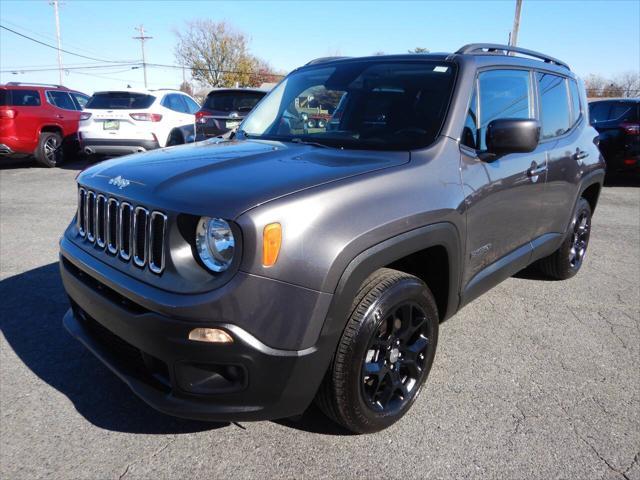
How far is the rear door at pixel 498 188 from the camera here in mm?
2869

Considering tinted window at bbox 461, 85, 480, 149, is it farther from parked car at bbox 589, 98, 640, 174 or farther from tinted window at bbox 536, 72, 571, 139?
parked car at bbox 589, 98, 640, 174

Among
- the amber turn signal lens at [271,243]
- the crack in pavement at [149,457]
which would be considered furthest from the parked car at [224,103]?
the amber turn signal lens at [271,243]

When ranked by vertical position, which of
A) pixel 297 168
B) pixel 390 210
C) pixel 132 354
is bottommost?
pixel 132 354

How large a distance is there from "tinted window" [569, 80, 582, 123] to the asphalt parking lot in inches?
67.4

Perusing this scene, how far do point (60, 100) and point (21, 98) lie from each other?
3.59 ft

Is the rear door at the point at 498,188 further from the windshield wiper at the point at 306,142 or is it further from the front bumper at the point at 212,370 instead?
the front bumper at the point at 212,370

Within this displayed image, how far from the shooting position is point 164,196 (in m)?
2.09

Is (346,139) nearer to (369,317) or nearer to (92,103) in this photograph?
(369,317)

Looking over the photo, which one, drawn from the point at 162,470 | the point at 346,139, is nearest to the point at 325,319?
the point at 162,470

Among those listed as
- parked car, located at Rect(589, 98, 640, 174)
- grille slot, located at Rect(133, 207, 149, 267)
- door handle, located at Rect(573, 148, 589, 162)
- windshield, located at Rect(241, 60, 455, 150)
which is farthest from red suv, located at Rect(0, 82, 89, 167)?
parked car, located at Rect(589, 98, 640, 174)

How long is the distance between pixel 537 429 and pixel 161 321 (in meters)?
1.96

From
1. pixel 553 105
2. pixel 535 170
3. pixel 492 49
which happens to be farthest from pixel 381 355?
pixel 553 105

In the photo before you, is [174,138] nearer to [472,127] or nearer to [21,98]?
[21,98]

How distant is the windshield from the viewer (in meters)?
2.89
